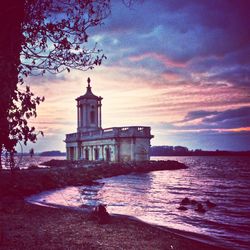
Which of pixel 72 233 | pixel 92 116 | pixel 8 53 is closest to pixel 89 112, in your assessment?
pixel 92 116

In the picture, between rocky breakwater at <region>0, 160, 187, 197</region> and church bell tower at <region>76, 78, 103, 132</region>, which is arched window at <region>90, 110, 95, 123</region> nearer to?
church bell tower at <region>76, 78, 103, 132</region>

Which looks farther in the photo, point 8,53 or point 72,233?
point 72,233

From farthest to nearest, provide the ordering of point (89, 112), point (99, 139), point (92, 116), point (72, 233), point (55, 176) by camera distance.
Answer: point (92, 116) < point (89, 112) < point (99, 139) < point (55, 176) < point (72, 233)

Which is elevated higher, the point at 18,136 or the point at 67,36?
the point at 67,36

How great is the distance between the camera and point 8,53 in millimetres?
5887

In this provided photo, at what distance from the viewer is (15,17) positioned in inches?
241

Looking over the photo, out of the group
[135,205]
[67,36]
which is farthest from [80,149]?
[67,36]

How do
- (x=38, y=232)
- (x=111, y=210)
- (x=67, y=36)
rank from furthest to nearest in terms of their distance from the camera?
(x=111, y=210)
(x=38, y=232)
(x=67, y=36)

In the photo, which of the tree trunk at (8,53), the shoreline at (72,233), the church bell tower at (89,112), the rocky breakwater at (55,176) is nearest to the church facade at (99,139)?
the church bell tower at (89,112)

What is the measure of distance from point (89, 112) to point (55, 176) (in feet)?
106

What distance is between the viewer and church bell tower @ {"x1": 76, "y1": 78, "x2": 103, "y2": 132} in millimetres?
66062

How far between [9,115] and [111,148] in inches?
2042

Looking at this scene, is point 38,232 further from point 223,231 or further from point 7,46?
point 223,231

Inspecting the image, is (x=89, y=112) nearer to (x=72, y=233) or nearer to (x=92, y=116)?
(x=92, y=116)
